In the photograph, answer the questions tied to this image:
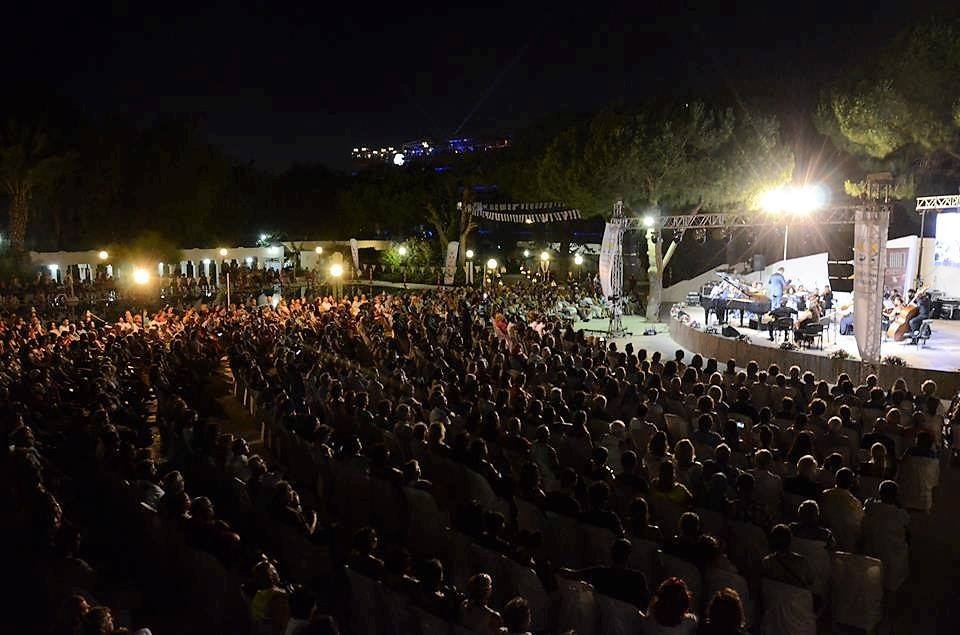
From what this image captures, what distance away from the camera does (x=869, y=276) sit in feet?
43.5

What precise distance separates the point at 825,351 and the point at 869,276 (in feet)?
10.3

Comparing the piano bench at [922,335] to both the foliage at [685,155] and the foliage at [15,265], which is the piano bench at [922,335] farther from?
the foliage at [15,265]

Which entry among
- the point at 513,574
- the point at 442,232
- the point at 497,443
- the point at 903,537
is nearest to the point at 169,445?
the point at 497,443

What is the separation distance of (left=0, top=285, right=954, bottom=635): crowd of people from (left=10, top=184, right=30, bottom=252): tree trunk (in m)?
23.0

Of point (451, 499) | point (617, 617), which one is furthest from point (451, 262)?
point (617, 617)

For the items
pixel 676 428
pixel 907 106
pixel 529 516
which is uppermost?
pixel 907 106

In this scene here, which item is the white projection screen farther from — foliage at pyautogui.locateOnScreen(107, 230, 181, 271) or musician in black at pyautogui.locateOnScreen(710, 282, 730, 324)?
foliage at pyautogui.locateOnScreen(107, 230, 181, 271)

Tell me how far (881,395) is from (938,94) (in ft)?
39.6

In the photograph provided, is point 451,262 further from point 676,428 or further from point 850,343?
point 676,428

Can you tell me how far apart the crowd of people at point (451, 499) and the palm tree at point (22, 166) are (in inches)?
888

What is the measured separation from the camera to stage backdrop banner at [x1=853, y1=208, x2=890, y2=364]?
43.0ft

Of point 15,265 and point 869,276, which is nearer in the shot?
point 869,276

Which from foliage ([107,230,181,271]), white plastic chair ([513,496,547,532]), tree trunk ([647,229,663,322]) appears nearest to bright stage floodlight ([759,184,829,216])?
tree trunk ([647,229,663,322])

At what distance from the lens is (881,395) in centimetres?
861
